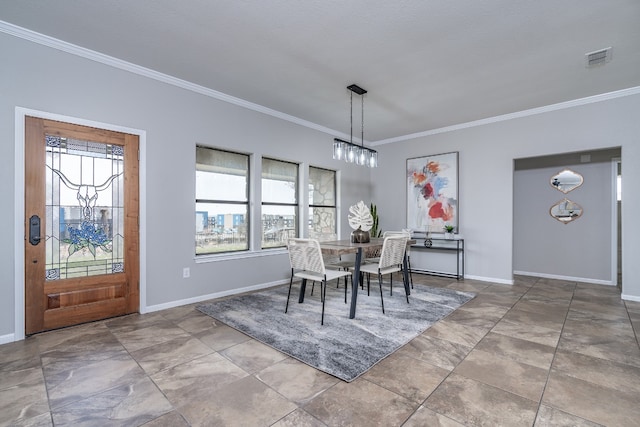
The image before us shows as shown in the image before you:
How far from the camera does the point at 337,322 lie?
3029 millimetres

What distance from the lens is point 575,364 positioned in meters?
2.21

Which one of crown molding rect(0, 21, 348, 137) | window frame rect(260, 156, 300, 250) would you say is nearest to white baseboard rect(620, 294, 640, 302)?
window frame rect(260, 156, 300, 250)

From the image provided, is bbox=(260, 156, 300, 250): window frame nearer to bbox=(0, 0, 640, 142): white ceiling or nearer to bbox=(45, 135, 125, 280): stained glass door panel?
bbox=(0, 0, 640, 142): white ceiling

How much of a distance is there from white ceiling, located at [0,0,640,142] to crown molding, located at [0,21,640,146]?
81 mm

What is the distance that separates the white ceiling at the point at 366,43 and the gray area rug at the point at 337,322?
2.73 m

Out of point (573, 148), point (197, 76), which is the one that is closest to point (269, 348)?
point (197, 76)

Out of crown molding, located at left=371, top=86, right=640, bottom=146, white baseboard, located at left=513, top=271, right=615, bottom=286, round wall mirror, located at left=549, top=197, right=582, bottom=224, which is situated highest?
crown molding, located at left=371, top=86, right=640, bottom=146

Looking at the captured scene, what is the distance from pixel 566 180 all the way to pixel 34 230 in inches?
292

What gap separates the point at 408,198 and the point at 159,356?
492cm

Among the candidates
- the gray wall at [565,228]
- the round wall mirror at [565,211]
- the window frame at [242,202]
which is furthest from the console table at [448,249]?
the window frame at [242,202]

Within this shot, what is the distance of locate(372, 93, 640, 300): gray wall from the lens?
12.7 ft

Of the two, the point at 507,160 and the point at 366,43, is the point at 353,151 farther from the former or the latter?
the point at 507,160

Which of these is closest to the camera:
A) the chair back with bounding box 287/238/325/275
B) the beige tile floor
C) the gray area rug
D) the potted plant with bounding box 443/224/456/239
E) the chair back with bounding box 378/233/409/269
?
the beige tile floor

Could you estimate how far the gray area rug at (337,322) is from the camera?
2.32 meters
